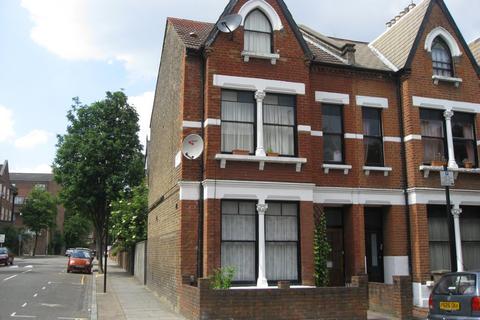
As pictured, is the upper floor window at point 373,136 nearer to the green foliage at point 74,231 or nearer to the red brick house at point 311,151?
the red brick house at point 311,151

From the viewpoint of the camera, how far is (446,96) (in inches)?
683

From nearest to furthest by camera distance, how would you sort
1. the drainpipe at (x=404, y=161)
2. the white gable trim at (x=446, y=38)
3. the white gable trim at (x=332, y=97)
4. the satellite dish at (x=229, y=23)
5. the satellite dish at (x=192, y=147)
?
1. the satellite dish at (x=192, y=147)
2. the satellite dish at (x=229, y=23)
3. the drainpipe at (x=404, y=161)
4. the white gable trim at (x=332, y=97)
5. the white gable trim at (x=446, y=38)

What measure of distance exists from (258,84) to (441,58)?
7.13 m

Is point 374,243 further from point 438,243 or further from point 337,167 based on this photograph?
point 337,167

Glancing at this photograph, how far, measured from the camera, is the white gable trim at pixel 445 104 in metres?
16.9

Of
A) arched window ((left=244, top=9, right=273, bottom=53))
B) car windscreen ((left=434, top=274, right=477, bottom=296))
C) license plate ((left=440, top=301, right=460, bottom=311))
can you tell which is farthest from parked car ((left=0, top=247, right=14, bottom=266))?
license plate ((left=440, top=301, right=460, bottom=311))

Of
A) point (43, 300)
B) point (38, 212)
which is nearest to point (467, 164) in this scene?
point (43, 300)

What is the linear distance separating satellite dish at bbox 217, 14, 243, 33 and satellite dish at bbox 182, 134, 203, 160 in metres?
3.34

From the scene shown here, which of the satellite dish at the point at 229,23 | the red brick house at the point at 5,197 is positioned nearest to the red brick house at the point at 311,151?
the satellite dish at the point at 229,23

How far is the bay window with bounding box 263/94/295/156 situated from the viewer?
15.1m

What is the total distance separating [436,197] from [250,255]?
662 centimetres

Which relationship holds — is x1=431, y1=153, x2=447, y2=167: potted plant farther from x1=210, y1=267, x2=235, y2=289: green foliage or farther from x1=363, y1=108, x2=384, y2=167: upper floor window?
x1=210, y1=267, x2=235, y2=289: green foliage

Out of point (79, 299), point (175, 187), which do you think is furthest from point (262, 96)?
point (79, 299)

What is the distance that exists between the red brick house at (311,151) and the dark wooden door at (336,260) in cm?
5
